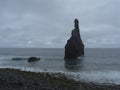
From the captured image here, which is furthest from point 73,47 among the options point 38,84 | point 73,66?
point 38,84

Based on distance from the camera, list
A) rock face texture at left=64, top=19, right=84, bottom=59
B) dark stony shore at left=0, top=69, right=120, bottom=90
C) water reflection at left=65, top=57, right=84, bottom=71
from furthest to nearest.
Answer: rock face texture at left=64, top=19, right=84, bottom=59
water reflection at left=65, top=57, right=84, bottom=71
dark stony shore at left=0, top=69, right=120, bottom=90

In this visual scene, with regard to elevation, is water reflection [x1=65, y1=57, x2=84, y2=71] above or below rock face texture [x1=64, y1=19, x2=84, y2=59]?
below

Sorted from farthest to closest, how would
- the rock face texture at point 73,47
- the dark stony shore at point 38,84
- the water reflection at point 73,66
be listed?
the rock face texture at point 73,47 < the water reflection at point 73,66 < the dark stony shore at point 38,84

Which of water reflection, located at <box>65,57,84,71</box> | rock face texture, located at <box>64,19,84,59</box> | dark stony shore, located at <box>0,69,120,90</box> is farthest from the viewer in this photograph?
rock face texture, located at <box>64,19,84,59</box>

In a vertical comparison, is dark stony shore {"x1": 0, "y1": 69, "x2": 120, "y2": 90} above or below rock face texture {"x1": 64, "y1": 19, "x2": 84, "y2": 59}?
below

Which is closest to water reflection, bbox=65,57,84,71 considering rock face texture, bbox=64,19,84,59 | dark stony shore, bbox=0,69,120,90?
rock face texture, bbox=64,19,84,59

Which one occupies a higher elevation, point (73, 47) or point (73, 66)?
point (73, 47)

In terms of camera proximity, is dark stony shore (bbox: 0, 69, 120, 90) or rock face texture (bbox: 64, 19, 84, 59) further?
rock face texture (bbox: 64, 19, 84, 59)

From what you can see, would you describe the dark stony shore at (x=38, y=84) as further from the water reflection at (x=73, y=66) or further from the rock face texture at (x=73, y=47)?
the rock face texture at (x=73, y=47)

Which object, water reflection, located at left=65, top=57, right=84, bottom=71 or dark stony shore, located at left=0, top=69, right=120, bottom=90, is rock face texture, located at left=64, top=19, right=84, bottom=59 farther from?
dark stony shore, located at left=0, top=69, right=120, bottom=90

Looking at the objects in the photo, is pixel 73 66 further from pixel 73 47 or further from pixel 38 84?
pixel 38 84

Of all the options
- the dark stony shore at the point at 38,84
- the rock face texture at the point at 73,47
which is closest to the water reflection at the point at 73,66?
the rock face texture at the point at 73,47

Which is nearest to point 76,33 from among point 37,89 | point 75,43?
point 75,43

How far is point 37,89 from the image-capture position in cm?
2605
